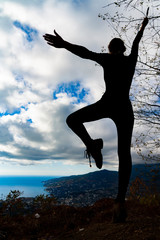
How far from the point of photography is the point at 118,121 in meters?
2.59

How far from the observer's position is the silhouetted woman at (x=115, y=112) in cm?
242

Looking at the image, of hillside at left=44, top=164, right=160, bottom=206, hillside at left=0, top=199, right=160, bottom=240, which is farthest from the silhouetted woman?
hillside at left=44, top=164, right=160, bottom=206

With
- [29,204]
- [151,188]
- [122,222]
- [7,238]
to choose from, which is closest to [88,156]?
[122,222]

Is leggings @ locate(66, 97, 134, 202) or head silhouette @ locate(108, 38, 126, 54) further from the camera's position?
head silhouette @ locate(108, 38, 126, 54)

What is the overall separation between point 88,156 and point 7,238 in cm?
321

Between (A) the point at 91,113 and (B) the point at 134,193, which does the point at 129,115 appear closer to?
(A) the point at 91,113

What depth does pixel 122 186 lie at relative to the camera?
2627mm

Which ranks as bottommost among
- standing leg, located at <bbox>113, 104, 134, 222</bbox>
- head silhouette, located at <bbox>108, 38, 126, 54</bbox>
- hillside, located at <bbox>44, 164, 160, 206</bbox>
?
hillside, located at <bbox>44, 164, 160, 206</bbox>

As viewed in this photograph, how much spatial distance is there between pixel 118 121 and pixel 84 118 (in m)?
0.59

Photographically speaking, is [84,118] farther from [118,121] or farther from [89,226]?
[89,226]

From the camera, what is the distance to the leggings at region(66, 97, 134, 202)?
2.41 meters

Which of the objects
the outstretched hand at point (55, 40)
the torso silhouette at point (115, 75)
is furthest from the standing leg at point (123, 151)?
the outstretched hand at point (55, 40)

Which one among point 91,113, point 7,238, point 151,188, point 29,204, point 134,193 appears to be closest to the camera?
point 91,113

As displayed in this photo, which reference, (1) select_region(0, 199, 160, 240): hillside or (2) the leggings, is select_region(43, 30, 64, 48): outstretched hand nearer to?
(2) the leggings
